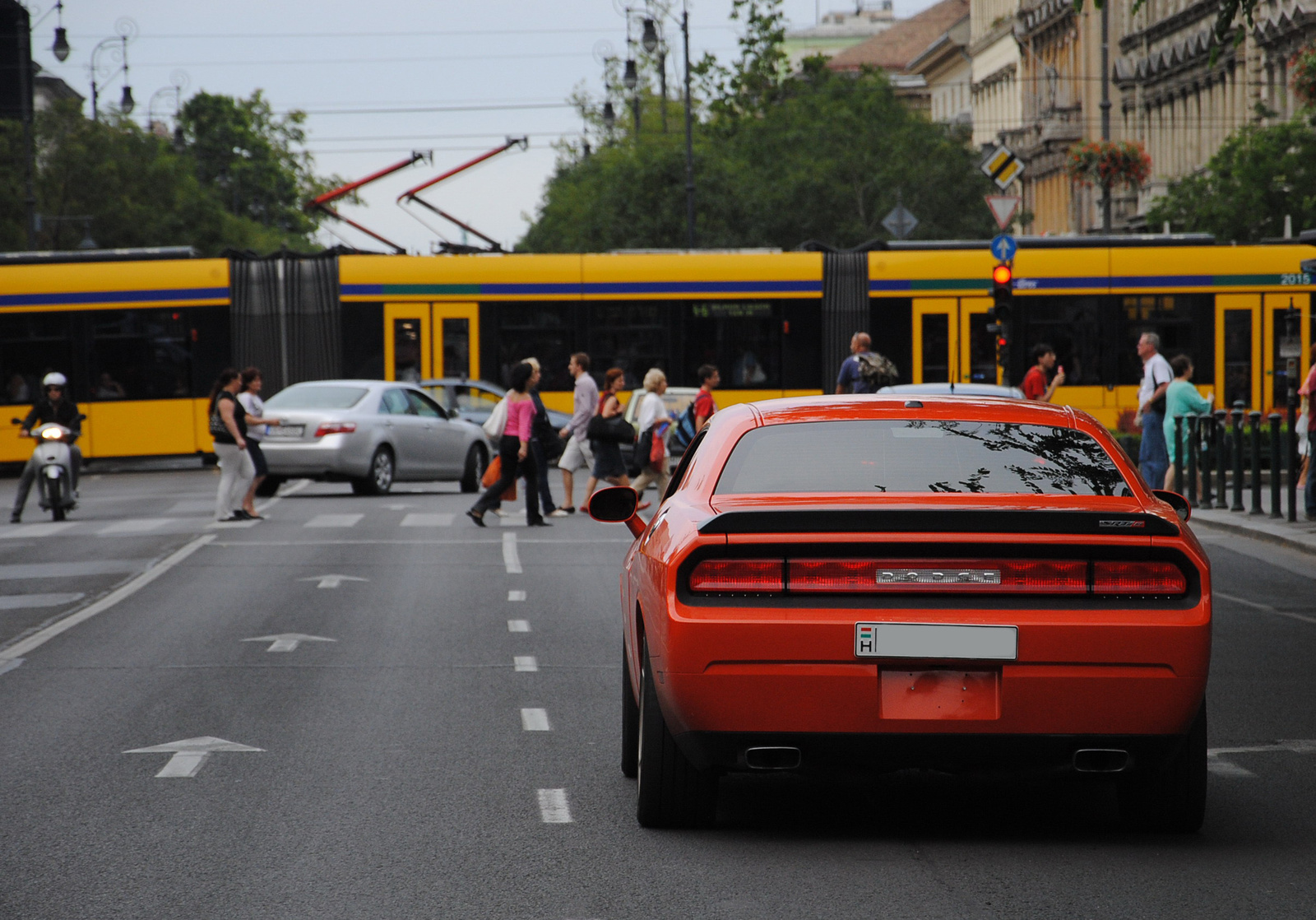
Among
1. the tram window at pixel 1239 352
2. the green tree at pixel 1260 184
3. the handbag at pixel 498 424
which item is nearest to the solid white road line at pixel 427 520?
the handbag at pixel 498 424

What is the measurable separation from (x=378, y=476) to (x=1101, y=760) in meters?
20.1

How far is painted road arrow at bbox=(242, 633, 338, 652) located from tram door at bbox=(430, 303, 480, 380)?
20.3 metres

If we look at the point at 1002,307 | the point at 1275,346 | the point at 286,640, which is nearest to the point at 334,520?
the point at 1002,307

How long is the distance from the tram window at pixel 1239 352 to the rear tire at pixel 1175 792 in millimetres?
26549

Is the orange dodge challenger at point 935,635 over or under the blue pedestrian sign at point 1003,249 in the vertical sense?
under

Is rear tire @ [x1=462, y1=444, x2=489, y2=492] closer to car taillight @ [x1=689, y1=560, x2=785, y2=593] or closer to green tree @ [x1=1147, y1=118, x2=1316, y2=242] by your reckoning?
car taillight @ [x1=689, y1=560, x2=785, y2=593]

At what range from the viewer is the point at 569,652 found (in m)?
11.3

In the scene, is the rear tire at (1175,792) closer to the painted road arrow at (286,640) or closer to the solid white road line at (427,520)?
the painted road arrow at (286,640)

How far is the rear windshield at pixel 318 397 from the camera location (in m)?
25.1

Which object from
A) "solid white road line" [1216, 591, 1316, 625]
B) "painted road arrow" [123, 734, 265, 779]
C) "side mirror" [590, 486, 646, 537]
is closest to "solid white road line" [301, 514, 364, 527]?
"solid white road line" [1216, 591, 1316, 625]

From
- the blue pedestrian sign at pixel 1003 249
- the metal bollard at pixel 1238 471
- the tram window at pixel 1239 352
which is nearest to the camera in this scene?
the metal bollard at pixel 1238 471

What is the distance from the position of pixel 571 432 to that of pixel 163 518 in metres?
4.51

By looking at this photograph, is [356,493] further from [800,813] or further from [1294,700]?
[800,813]

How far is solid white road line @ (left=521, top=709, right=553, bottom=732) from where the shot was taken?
28.4 feet
